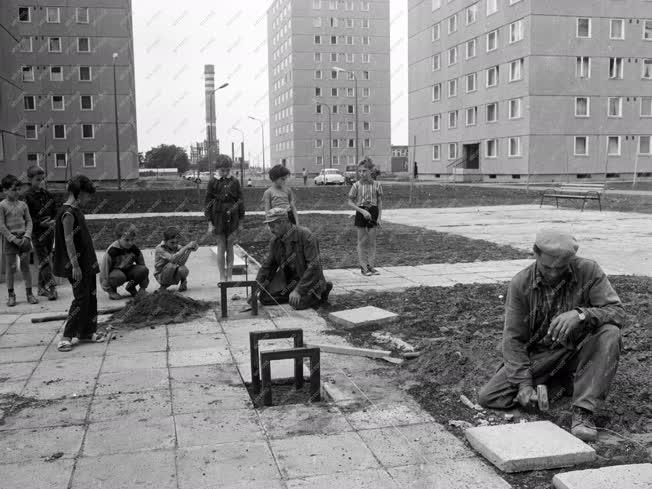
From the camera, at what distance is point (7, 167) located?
24766mm

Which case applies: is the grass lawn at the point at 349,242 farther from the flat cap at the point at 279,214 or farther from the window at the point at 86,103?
the window at the point at 86,103

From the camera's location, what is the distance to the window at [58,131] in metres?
63.7

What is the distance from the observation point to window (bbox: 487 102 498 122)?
5353 cm

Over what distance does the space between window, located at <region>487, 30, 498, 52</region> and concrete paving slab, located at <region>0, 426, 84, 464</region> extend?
176ft

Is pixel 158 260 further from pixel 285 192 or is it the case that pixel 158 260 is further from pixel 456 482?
pixel 456 482

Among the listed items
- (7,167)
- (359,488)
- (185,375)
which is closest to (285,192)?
(185,375)

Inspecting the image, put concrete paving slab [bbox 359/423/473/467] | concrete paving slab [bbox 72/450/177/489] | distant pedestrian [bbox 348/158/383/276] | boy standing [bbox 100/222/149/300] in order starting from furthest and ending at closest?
distant pedestrian [bbox 348/158/383/276]
boy standing [bbox 100/222/149/300]
concrete paving slab [bbox 359/423/473/467]
concrete paving slab [bbox 72/450/177/489]

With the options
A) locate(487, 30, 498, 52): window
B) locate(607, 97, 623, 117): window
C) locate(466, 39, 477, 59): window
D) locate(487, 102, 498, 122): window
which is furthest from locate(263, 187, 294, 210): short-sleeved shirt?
locate(466, 39, 477, 59): window

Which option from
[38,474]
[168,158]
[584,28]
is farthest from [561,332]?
[168,158]

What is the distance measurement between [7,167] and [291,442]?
2371 centimetres

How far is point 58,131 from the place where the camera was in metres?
63.9

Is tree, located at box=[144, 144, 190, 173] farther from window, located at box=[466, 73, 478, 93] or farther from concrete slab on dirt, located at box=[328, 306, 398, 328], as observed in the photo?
concrete slab on dirt, located at box=[328, 306, 398, 328]

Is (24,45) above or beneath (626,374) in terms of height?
above

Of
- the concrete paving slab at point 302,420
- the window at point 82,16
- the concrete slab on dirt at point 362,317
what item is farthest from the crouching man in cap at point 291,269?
the window at point 82,16
